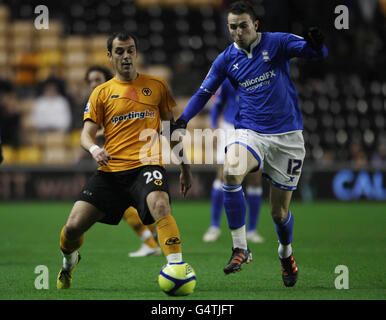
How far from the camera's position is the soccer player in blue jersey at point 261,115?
5484 mm

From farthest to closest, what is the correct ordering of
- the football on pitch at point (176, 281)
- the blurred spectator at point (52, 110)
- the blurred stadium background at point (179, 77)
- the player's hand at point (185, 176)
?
the blurred spectator at point (52, 110) → the blurred stadium background at point (179, 77) → the player's hand at point (185, 176) → the football on pitch at point (176, 281)

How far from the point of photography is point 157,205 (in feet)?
16.0


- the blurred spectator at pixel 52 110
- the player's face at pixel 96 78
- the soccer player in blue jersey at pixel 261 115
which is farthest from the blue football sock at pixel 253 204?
the blurred spectator at pixel 52 110

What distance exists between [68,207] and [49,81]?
2883 millimetres

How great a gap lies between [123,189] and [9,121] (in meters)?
9.73

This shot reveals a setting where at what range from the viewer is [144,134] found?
5199 millimetres

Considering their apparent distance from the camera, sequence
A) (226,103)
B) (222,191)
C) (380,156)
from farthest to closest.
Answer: (380,156) < (226,103) < (222,191)

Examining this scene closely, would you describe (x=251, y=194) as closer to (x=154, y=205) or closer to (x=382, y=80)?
(x=154, y=205)

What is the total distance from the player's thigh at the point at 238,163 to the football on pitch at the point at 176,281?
3.06ft

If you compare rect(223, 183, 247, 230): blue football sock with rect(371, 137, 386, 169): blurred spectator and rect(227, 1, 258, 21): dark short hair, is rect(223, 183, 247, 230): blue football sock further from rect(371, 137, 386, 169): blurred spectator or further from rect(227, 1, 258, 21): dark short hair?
rect(371, 137, 386, 169): blurred spectator

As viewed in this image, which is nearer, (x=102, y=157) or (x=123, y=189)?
(x=102, y=157)

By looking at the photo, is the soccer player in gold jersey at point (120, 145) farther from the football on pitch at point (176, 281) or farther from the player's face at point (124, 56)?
the football on pitch at point (176, 281)

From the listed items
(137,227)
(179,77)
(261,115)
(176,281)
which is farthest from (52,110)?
(176,281)

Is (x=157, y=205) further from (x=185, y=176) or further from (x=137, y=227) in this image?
(x=137, y=227)
